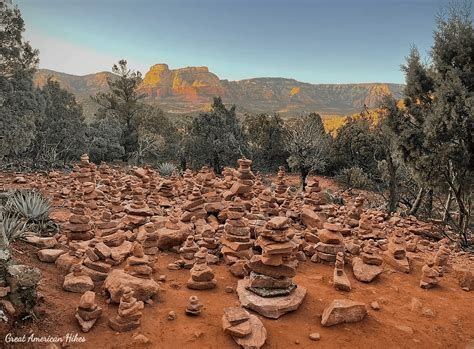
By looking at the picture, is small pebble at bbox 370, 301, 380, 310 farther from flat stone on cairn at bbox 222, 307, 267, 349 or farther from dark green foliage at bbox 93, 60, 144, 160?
dark green foliage at bbox 93, 60, 144, 160

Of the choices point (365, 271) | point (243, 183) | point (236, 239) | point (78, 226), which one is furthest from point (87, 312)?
point (243, 183)

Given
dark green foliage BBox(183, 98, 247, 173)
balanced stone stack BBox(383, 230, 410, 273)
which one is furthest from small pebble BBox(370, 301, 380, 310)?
dark green foliage BBox(183, 98, 247, 173)

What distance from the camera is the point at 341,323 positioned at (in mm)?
5309

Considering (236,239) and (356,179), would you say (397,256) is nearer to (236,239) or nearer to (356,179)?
(236,239)

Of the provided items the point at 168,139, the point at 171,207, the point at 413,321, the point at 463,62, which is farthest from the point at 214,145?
the point at 413,321

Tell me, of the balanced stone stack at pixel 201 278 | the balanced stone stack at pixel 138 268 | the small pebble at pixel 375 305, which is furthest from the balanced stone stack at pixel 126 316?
the small pebble at pixel 375 305

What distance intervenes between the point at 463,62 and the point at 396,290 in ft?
26.4

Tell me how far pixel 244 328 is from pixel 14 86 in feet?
46.5

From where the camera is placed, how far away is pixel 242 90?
12525 centimetres

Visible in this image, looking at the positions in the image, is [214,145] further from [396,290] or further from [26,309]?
[26,309]

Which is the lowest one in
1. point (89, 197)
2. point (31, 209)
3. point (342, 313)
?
point (342, 313)

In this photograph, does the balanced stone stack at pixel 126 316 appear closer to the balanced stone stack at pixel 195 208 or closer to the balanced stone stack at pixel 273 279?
the balanced stone stack at pixel 273 279

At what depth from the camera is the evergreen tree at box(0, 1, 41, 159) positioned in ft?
45.1

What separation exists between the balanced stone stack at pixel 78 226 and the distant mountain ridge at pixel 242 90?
9453 cm
